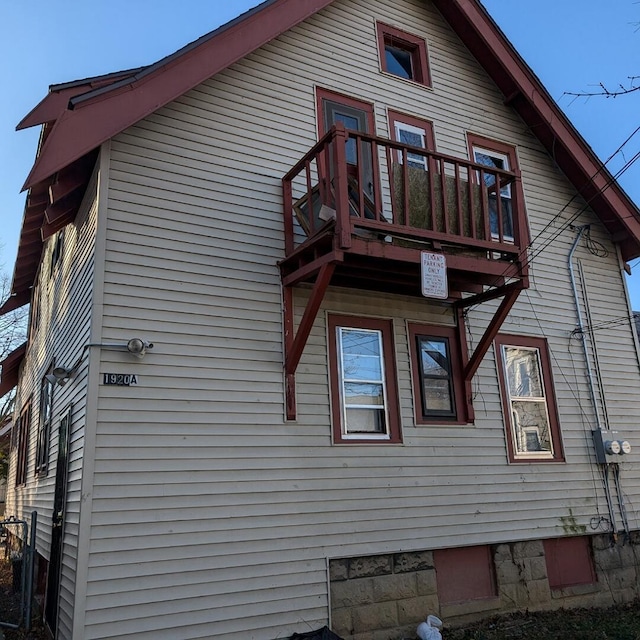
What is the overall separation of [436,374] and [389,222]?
2.26 m

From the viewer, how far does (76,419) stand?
21.6 feet

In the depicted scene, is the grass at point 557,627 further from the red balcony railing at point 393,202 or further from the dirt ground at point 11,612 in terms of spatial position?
the dirt ground at point 11,612

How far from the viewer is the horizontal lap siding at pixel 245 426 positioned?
591 centimetres

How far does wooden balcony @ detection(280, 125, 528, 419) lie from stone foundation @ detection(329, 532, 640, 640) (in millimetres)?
2017

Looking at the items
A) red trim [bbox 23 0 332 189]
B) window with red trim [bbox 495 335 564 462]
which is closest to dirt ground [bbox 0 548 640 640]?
window with red trim [bbox 495 335 564 462]

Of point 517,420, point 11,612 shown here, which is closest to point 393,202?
point 517,420

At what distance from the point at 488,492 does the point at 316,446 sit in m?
2.59

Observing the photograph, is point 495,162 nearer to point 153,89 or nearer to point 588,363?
point 588,363

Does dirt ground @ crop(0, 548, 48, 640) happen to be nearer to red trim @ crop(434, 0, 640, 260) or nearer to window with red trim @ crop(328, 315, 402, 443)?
window with red trim @ crop(328, 315, 402, 443)

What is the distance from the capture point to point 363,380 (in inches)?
298

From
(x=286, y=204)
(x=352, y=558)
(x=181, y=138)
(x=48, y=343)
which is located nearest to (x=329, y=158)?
(x=286, y=204)

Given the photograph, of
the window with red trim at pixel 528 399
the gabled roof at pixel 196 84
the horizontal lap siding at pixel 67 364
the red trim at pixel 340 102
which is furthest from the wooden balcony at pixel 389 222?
the horizontal lap siding at pixel 67 364

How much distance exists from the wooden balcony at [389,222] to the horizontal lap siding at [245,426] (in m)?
0.34

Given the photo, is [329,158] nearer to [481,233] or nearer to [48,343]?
[481,233]
